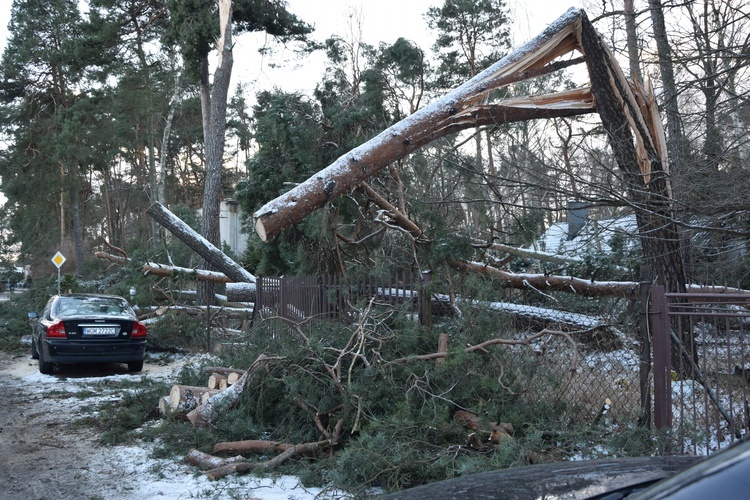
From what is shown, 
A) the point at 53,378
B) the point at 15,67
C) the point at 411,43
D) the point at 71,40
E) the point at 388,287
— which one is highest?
the point at 15,67

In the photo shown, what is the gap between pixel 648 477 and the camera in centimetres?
227

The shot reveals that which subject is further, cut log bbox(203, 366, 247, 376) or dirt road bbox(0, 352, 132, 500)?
cut log bbox(203, 366, 247, 376)

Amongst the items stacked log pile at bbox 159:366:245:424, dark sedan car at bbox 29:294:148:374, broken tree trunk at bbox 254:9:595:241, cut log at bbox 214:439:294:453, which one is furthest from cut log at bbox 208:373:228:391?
dark sedan car at bbox 29:294:148:374

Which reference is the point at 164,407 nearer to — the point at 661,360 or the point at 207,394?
the point at 207,394

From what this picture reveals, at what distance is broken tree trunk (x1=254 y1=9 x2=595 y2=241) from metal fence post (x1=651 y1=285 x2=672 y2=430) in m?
3.03

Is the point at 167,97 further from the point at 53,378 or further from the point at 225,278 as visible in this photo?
the point at 53,378

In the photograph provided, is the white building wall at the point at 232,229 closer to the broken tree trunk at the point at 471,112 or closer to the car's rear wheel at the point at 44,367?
the car's rear wheel at the point at 44,367

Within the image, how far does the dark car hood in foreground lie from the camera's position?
2.21 m

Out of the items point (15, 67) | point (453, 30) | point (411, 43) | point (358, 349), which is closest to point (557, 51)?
point (358, 349)

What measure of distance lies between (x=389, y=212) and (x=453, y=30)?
14241mm

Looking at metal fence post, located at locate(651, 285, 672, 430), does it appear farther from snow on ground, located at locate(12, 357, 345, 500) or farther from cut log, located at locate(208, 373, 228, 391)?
cut log, located at locate(208, 373, 228, 391)

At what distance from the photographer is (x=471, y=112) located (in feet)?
Answer: 23.5

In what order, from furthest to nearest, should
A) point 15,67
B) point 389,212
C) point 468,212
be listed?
point 15,67 < point 468,212 < point 389,212

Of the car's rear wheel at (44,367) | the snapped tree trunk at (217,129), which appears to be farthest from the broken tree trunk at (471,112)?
the snapped tree trunk at (217,129)
